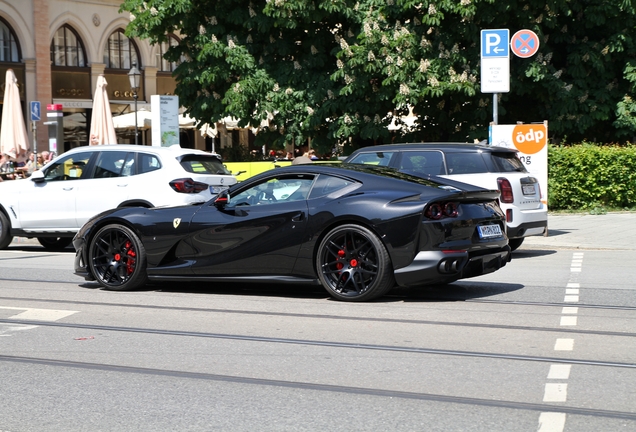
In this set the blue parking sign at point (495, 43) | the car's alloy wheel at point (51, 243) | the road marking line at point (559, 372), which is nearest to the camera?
the road marking line at point (559, 372)

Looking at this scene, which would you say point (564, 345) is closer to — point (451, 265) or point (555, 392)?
point (555, 392)

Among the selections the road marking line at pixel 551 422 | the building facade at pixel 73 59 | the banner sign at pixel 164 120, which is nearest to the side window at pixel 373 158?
the banner sign at pixel 164 120

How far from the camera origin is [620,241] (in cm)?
1566

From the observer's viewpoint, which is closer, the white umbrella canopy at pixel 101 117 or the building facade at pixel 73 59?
the white umbrella canopy at pixel 101 117

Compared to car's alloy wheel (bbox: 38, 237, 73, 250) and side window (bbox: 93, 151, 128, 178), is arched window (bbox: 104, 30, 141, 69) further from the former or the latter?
side window (bbox: 93, 151, 128, 178)

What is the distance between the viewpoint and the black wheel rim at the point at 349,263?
9.22 metres

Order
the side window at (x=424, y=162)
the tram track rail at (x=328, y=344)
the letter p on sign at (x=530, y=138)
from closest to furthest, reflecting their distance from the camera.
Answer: the tram track rail at (x=328, y=344) < the side window at (x=424, y=162) < the letter p on sign at (x=530, y=138)

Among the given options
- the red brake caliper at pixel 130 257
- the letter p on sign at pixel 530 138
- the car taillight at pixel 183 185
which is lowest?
the red brake caliper at pixel 130 257

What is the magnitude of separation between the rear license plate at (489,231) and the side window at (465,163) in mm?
4304

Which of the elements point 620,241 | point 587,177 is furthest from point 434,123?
point 620,241

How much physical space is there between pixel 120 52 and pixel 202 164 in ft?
98.1

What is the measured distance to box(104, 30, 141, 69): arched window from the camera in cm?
4331

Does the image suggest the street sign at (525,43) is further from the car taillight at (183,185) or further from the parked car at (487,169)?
the car taillight at (183,185)

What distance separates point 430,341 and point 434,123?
1846 cm
